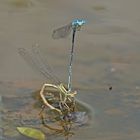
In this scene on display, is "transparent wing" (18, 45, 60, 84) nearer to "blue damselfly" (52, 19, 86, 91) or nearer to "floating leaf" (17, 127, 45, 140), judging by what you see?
"blue damselfly" (52, 19, 86, 91)

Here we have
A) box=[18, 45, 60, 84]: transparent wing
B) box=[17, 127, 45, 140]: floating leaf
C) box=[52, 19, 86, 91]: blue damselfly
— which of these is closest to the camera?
box=[17, 127, 45, 140]: floating leaf

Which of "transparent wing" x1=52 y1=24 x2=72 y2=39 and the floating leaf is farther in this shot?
"transparent wing" x1=52 y1=24 x2=72 y2=39

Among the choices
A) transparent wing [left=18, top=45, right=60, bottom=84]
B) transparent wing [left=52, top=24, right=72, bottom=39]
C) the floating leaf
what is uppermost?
transparent wing [left=52, top=24, right=72, bottom=39]

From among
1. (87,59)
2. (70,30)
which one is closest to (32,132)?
(70,30)

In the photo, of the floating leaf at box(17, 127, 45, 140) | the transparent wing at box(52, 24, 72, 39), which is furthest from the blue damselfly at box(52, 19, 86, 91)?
the floating leaf at box(17, 127, 45, 140)

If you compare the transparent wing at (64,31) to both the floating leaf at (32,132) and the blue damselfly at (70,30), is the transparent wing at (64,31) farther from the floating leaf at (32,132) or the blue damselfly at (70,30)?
the floating leaf at (32,132)

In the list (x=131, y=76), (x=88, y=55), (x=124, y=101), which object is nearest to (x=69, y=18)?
(x=88, y=55)

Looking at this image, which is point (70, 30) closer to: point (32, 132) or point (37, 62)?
point (37, 62)
